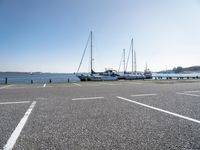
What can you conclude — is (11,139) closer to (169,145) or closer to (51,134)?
(51,134)

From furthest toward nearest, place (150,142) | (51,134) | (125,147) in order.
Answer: (51,134) < (150,142) < (125,147)

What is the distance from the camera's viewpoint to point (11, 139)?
297 centimetres

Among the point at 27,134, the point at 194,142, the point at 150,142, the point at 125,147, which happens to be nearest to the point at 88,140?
the point at 125,147

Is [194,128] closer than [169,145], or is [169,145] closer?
[169,145]

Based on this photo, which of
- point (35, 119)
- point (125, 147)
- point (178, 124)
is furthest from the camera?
point (35, 119)

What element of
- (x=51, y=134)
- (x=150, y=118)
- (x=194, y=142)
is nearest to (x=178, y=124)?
(x=150, y=118)

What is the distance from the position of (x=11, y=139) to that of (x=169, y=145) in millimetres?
3065

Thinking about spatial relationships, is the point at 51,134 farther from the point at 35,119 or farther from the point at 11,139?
the point at 35,119

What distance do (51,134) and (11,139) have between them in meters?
0.77

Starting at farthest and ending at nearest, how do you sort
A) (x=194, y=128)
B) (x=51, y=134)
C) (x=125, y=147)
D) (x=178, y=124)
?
(x=178, y=124) → (x=194, y=128) → (x=51, y=134) → (x=125, y=147)

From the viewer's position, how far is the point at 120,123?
397cm

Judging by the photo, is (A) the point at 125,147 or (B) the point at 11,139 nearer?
(A) the point at 125,147

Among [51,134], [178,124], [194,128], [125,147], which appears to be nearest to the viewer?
[125,147]

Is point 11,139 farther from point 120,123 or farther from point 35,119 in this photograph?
point 120,123
